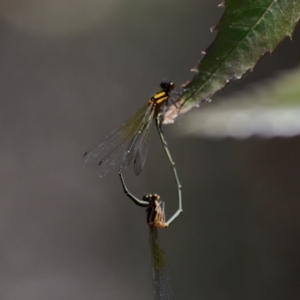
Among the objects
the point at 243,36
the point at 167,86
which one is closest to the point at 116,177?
the point at 167,86

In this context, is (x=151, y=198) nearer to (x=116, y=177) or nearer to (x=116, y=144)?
(x=116, y=144)

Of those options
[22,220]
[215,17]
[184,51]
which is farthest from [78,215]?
[215,17]

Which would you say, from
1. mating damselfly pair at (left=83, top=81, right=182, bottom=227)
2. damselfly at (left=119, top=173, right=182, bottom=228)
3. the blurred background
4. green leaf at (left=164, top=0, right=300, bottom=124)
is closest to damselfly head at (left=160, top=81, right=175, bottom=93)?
mating damselfly pair at (left=83, top=81, right=182, bottom=227)

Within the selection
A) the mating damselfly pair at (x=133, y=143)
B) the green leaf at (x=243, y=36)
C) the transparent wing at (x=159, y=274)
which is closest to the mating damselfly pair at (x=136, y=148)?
the mating damselfly pair at (x=133, y=143)

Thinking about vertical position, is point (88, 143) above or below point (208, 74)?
above

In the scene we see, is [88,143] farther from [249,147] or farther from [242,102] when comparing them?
[242,102]
